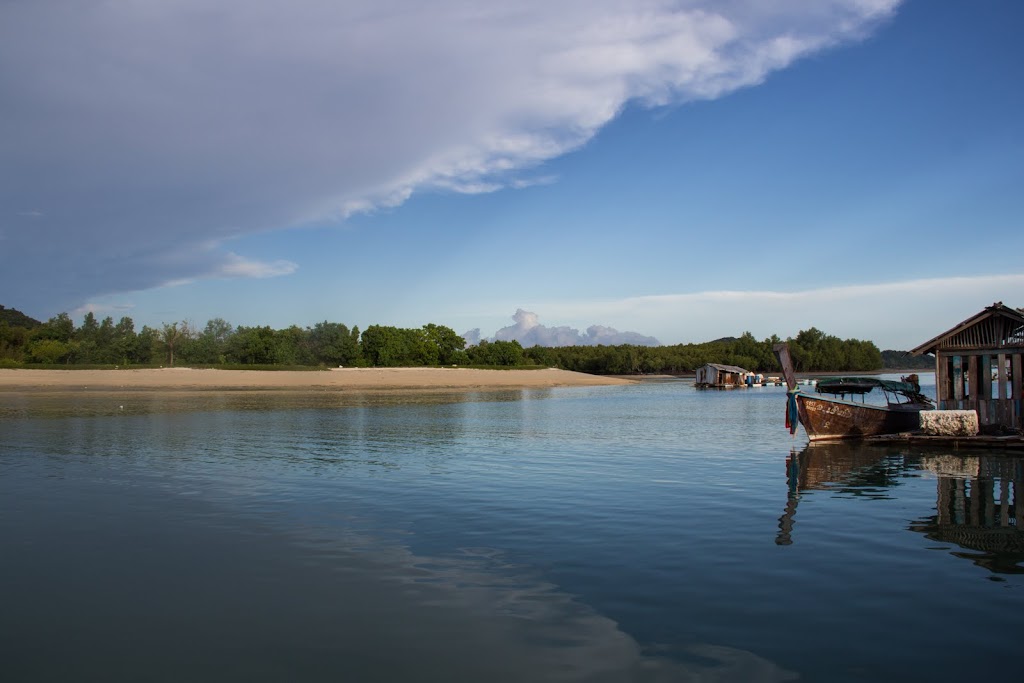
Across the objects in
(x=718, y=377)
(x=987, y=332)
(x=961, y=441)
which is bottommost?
(x=961, y=441)

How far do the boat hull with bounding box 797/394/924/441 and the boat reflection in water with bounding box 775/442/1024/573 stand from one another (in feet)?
2.15

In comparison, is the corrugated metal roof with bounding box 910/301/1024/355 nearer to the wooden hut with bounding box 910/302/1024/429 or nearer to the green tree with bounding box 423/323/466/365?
the wooden hut with bounding box 910/302/1024/429

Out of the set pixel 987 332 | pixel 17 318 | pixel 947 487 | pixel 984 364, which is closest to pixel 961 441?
pixel 984 364

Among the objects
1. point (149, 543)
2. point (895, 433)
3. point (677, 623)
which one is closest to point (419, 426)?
point (895, 433)

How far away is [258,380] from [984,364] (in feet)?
245

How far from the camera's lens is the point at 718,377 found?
364 ft

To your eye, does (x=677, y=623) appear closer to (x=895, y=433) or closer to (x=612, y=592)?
(x=612, y=592)

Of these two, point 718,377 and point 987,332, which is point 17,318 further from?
point 987,332

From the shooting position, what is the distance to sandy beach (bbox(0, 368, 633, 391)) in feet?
235

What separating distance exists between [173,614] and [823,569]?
8.90 m

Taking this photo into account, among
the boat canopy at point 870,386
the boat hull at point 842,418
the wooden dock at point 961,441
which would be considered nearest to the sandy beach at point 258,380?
the boat canopy at point 870,386

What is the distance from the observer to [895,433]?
29078mm

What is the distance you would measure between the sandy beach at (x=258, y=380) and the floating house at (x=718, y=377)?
2418 centimetres

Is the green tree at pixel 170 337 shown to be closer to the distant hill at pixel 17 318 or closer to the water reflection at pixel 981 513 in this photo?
the distant hill at pixel 17 318
